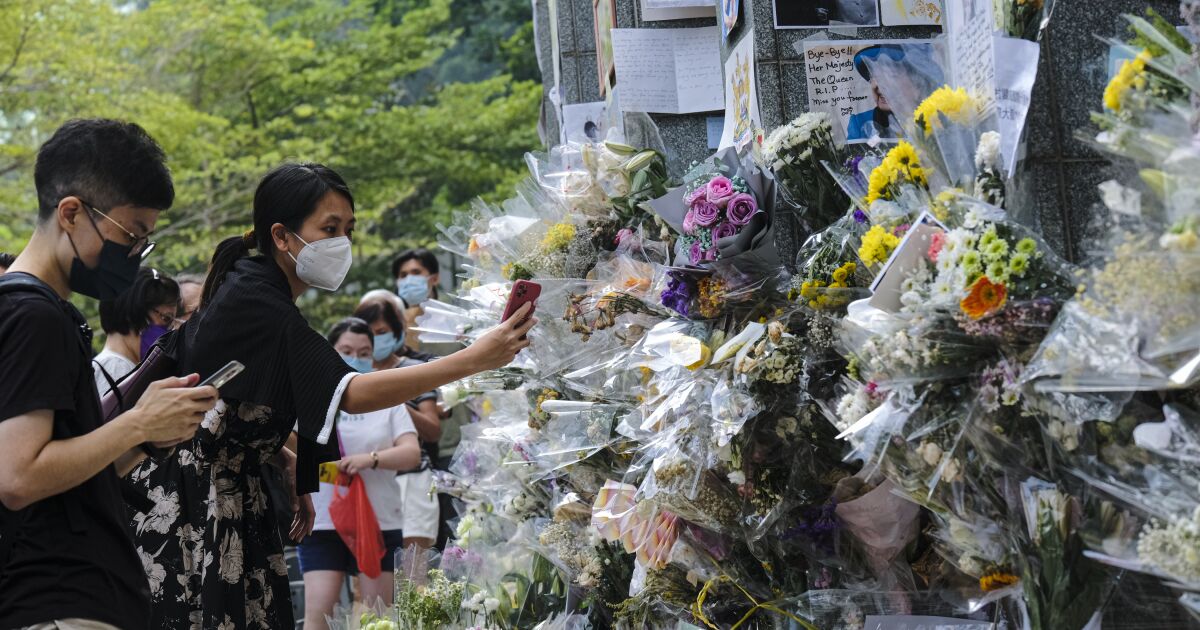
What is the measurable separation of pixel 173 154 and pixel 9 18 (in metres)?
2.72

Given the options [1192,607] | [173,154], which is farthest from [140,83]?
[1192,607]

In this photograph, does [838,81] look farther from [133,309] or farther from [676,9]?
[133,309]

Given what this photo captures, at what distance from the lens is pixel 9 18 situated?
13.7m

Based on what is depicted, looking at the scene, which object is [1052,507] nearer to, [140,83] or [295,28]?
[140,83]

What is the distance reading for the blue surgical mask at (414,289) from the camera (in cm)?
861

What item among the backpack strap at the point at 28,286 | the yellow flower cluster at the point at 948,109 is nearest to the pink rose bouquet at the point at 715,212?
the yellow flower cluster at the point at 948,109

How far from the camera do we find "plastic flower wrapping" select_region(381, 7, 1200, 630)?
2268 mm

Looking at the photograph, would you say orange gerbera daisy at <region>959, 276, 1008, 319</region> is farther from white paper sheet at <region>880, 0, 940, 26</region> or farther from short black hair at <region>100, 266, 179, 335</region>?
short black hair at <region>100, 266, 179, 335</region>

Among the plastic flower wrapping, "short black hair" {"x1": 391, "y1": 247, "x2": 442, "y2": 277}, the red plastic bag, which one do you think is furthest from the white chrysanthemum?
"short black hair" {"x1": 391, "y1": 247, "x2": 442, "y2": 277}

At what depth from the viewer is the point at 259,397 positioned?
11.7 feet

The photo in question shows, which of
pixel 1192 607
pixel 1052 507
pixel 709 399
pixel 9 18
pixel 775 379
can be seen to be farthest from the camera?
pixel 9 18

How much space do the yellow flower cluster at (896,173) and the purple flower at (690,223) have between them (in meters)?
0.59

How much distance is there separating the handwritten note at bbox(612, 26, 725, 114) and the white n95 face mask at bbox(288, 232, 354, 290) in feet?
5.98

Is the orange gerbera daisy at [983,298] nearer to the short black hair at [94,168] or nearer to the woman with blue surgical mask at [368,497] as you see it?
the short black hair at [94,168]
